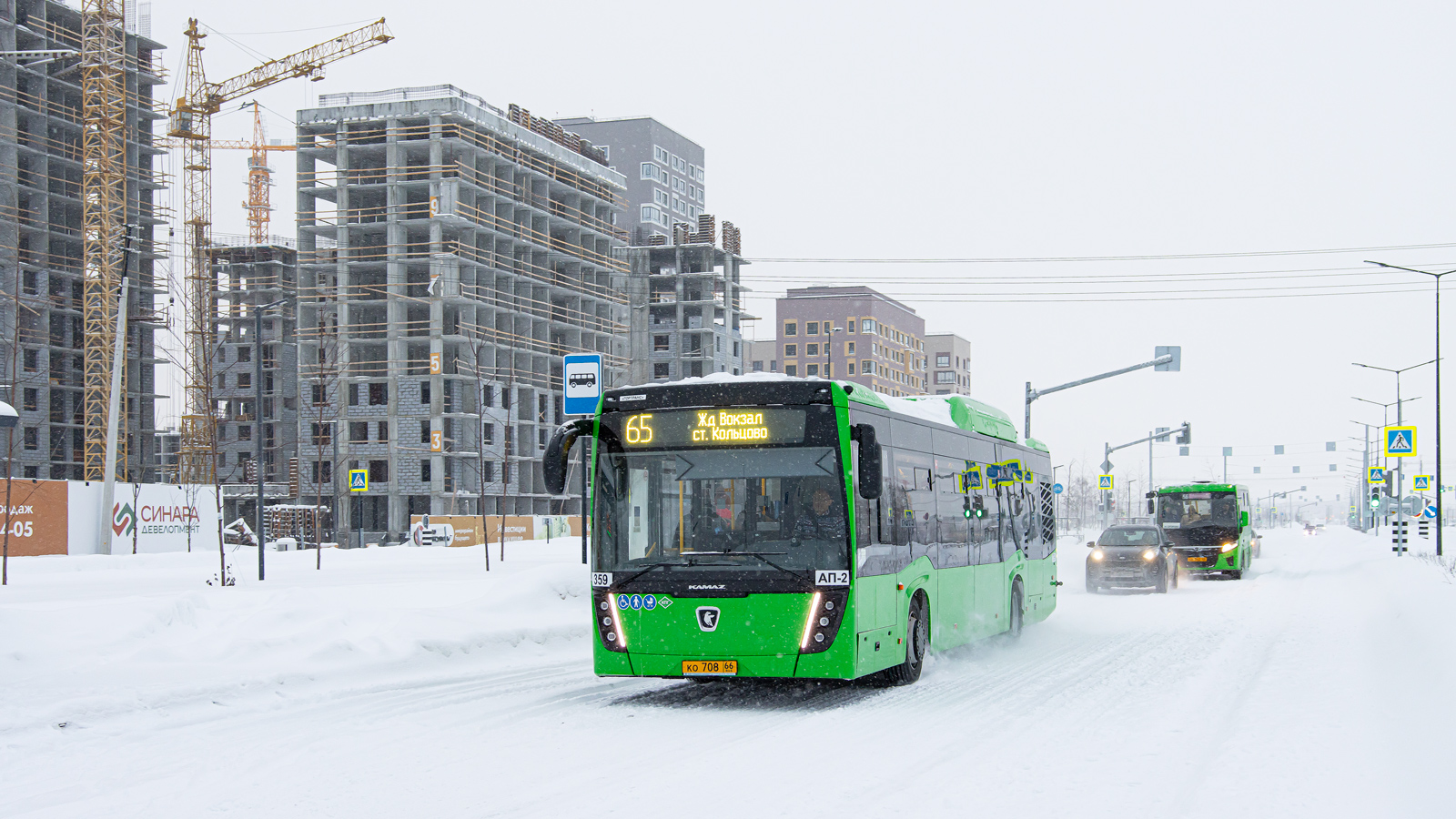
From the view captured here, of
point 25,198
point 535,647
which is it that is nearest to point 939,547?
point 535,647

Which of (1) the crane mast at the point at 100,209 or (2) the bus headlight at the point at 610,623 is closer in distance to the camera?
(2) the bus headlight at the point at 610,623

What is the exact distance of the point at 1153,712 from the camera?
11125mm

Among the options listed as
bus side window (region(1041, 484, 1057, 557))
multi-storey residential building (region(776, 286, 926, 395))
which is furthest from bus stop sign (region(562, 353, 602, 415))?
multi-storey residential building (region(776, 286, 926, 395))

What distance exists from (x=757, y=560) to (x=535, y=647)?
20.2 feet

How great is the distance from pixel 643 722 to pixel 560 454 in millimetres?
2501

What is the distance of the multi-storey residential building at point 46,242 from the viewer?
7644cm

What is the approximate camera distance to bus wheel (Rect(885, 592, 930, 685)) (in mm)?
13367

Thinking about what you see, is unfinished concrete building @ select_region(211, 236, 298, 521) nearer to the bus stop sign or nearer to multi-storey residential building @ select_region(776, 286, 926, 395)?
multi-storey residential building @ select_region(776, 286, 926, 395)

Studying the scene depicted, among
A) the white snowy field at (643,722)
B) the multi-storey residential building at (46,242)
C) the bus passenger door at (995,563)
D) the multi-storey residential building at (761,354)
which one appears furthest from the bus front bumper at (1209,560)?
the multi-storey residential building at (761,354)

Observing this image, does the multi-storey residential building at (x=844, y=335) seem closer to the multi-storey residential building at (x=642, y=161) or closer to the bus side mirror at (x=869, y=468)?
the multi-storey residential building at (x=642, y=161)

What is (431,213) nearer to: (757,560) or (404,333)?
(404,333)

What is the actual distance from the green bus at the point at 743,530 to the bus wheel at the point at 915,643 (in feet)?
0.93

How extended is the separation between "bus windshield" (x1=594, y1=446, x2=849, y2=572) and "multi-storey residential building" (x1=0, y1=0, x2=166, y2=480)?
6854 centimetres

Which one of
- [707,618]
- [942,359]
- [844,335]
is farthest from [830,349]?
[942,359]
